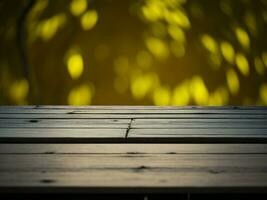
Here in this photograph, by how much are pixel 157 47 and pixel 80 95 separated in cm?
64

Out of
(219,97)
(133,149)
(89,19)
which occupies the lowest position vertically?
(133,149)

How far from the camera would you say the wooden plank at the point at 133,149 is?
1412 millimetres

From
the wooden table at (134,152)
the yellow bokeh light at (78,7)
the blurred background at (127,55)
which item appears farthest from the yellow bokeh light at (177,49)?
the wooden table at (134,152)

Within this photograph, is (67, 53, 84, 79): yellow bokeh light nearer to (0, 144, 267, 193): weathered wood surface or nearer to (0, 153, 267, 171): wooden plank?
(0, 144, 267, 193): weathered wood surface

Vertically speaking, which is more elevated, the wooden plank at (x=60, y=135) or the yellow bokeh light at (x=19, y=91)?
the yellow bokeh light at (x=19, y=91)

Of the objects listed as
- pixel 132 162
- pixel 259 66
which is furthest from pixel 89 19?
pixel 132 162

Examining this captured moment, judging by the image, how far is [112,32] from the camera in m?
3.09

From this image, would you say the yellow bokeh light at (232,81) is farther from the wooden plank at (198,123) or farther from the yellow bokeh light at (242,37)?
the wooden plank at (198,123)

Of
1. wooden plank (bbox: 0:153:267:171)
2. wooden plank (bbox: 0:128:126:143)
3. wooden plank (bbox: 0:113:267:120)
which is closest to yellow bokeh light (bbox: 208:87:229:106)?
wooden plank (bbox: 0:113:267:120)

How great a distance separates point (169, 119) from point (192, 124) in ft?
0.53

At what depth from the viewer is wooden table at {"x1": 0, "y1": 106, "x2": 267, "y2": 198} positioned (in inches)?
43.6

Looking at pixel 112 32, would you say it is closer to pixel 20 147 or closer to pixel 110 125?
pixel 110 125

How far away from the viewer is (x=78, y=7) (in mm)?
3193

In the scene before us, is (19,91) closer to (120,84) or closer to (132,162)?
(120,84)
